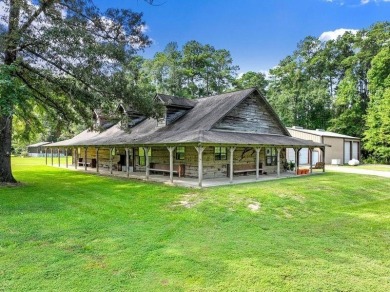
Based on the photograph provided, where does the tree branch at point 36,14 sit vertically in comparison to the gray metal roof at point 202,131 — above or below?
above

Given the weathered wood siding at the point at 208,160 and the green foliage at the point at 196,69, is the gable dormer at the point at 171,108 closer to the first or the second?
the weathered wood siding at the point at 208,160

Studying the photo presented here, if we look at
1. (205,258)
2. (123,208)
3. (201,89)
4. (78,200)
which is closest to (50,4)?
(78,200)

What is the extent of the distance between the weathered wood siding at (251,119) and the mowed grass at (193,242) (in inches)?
296

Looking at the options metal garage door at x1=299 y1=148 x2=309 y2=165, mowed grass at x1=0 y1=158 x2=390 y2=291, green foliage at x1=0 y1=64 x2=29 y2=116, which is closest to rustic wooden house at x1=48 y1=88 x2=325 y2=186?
mowed grass at x1=0 y1=158 x2=390 y2=291

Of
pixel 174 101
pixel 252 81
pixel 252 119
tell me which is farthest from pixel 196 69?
pixel 252 119

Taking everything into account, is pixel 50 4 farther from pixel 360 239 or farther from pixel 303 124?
pixel 303 124

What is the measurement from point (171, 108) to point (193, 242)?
16.1 meters

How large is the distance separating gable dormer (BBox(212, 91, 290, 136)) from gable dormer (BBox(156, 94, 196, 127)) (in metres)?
4.59

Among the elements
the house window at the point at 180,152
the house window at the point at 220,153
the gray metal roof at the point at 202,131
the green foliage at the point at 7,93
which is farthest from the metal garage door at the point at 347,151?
the green foliage at the point at 7,93

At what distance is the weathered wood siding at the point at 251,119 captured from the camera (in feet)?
62.8

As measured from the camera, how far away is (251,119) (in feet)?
68.6

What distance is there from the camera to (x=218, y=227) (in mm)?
8164

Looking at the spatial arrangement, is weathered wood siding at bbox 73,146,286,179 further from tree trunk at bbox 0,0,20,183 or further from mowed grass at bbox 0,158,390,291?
tree trunk at bbox 0,0,20,183

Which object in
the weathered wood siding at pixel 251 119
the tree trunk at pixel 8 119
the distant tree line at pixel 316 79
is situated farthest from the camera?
the distant tree line at pixel 316 79
